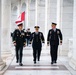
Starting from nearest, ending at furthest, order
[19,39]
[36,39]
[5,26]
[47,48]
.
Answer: [19,39] < [36,39] < [5,26] < [47,48]

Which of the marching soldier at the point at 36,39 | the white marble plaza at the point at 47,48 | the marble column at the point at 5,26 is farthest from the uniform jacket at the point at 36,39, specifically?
the marble column at the point at 5,26

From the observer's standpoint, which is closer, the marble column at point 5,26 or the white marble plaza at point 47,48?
the white marble plaza at point 47,48

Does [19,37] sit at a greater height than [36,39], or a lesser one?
greater

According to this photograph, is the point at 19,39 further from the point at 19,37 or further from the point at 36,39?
the point at 36,39

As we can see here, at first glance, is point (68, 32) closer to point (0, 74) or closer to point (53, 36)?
point (53, 36)

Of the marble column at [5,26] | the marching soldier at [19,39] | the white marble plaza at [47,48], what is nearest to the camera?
the white marble plaza at [47,48]

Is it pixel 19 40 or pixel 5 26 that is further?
pixel 5 26

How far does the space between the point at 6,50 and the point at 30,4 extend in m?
20.7

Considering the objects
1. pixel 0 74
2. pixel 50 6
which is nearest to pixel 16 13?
pixel 50 6

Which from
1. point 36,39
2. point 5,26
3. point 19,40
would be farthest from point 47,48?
point 19,40

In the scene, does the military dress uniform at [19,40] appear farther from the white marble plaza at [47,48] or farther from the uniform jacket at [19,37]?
the white marble plaza at [47,48]

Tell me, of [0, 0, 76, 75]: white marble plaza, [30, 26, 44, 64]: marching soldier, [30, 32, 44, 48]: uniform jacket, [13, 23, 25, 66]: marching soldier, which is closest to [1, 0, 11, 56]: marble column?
[0, 0, 76, 75]: white marble plaza

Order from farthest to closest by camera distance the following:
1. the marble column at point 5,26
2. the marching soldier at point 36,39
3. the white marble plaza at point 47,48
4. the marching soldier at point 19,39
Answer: the marble column at point 5,26 < the marching soldier at point 36,39 < the marching soldier at point 19,39 < the white marble plaza at point 47,48

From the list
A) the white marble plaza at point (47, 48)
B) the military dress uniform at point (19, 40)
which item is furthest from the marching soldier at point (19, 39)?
the white marble plaza at point (47, 48)
